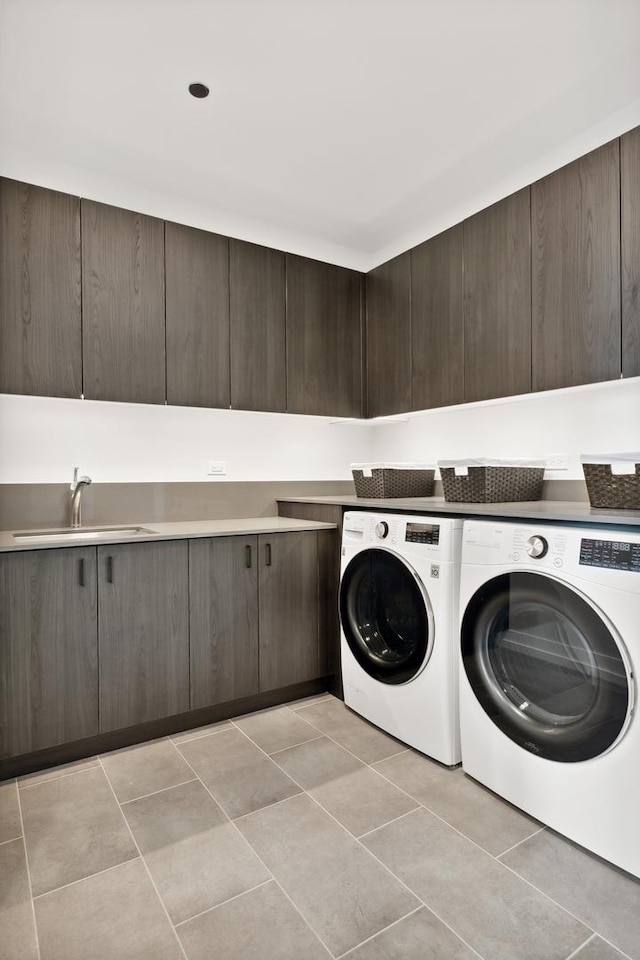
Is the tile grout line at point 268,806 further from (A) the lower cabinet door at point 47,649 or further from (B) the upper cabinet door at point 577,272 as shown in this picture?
(B) the upper cabinet door at point 577,272

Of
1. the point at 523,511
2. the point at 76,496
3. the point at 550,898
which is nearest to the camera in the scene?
the point at 550,898

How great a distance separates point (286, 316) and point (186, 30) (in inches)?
57.3

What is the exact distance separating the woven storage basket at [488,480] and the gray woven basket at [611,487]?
42 centimetres

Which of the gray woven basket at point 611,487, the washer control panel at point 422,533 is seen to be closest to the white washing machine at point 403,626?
the washer control panel at point 422,533

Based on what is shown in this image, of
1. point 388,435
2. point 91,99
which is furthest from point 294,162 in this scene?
point 388,435

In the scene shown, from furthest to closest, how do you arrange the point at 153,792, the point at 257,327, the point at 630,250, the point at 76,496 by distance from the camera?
the point at 257,327 < the point at 76,496 < the point at 630,250 < the point at 153,792

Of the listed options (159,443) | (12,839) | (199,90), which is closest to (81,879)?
(12,839)

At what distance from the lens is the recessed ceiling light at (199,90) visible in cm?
201

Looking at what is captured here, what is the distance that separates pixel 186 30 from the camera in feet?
5.77

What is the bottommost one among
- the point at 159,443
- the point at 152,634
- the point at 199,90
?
the point at 152,634

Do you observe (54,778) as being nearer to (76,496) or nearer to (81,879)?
(81,879)

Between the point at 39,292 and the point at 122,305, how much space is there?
0.35 meters

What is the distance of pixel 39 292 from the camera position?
94.1 inches

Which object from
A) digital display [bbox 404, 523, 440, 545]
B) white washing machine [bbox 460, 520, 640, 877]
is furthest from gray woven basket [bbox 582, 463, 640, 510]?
digital display [bbox 404, 523, 440, 545]
